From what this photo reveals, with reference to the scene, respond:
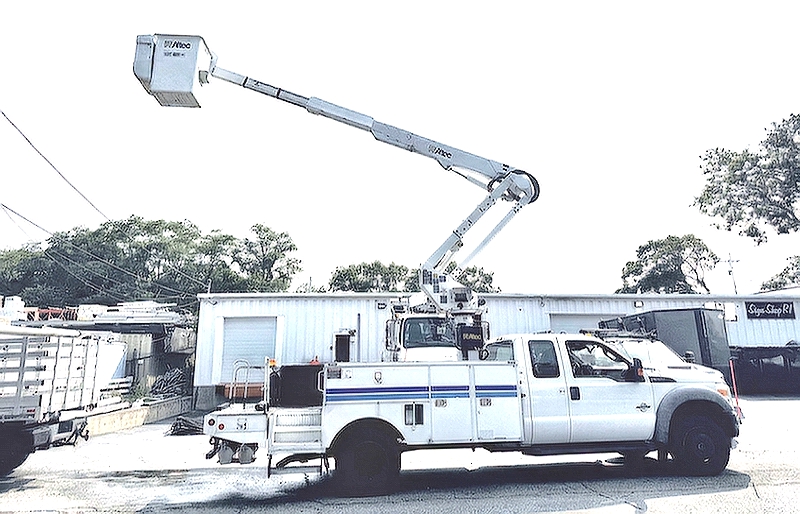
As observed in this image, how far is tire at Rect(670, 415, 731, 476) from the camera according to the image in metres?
7.70

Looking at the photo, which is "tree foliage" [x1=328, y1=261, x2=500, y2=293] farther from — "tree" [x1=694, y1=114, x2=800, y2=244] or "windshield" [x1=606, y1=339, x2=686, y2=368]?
"windshield" [x1=606, y1=339, x2=686, y2=368]

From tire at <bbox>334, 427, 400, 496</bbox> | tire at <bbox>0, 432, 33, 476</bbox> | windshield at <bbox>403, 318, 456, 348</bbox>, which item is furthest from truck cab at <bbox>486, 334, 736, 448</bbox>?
tire at <bbox>0, 432, 33, 476</bbox>

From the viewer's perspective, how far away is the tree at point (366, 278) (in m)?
53.1

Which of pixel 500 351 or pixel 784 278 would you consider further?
pixel 784 278

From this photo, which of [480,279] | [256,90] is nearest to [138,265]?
[480,279]

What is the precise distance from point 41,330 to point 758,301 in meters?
23.8

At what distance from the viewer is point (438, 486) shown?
7.70 m

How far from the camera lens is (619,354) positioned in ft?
26.5

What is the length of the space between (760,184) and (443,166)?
81.0 feet

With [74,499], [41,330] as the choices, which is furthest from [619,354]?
[41,330]

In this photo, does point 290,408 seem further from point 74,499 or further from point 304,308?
point 304,308

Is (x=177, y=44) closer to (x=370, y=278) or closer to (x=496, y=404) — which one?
(x=496, y=404)

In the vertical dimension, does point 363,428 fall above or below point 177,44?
below

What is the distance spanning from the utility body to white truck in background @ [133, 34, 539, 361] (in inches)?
64.8
